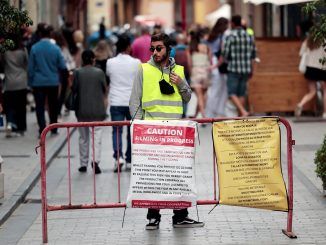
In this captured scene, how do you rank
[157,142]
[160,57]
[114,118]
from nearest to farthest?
[157,142], [160,57], [114,118]

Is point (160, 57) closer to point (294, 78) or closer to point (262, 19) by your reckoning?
point (294, 78)

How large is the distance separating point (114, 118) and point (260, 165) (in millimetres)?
5692

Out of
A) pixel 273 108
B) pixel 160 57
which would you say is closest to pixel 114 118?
pixel 160 57

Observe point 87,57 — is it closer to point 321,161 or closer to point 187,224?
point 321,161

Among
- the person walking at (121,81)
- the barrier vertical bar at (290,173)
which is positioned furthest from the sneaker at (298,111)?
the barrier vertical bar at (290,173)

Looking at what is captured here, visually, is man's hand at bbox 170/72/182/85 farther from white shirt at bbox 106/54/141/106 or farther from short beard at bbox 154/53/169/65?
white shirt at bbox 106/54/141/106

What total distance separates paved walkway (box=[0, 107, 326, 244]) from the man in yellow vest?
0.17 metres

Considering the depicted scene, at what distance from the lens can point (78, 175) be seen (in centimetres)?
1543

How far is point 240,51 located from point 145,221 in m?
10.0

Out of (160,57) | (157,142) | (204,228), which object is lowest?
(204,228)

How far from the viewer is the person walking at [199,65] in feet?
72.4

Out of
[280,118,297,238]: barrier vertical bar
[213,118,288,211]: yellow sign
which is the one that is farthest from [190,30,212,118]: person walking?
[213,118,288,211]: yellow sign

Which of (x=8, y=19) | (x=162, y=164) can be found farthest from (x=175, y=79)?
(x=8, y=19)

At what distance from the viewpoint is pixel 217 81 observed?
74.5 feet
